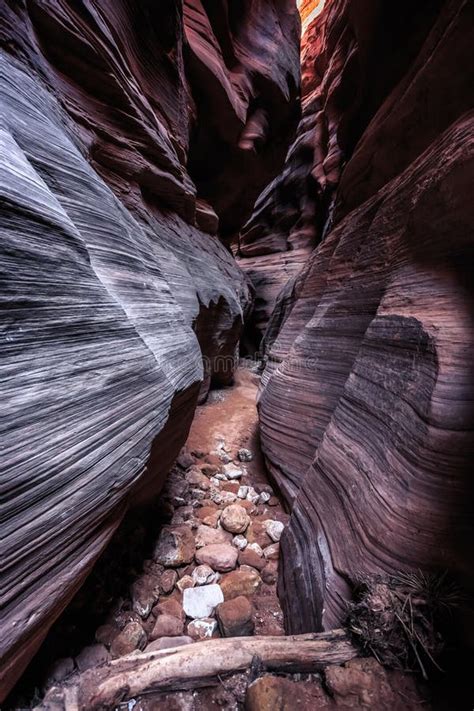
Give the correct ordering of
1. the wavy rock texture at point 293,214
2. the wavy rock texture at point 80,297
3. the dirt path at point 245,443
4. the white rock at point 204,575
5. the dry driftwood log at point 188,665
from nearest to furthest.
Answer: the wavy rock texture at point 80,297
the dry driftwood log at point 188,665
the dirt path at point 245,443
the white rock at point 204,575
the wavy rock texture at point 293,214

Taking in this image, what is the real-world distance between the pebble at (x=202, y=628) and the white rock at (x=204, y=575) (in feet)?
0.80

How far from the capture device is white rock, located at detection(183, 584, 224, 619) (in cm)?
176

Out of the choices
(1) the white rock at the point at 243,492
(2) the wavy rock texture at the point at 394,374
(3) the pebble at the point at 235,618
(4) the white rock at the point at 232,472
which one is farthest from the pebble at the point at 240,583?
(4) the white rock at the point at 232,472

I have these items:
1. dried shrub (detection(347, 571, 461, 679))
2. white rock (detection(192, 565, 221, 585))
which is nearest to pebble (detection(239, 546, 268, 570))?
white rock (detection(192, 565, 221, 585))

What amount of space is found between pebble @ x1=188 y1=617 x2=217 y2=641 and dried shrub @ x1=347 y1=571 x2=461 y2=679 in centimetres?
93

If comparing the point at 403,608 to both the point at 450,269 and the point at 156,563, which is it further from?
the point at 450,269

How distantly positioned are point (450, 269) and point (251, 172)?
797cm

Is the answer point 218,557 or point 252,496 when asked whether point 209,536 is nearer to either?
point 218,557

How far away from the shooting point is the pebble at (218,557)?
209cm

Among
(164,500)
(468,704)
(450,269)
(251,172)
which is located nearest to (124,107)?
(450,269)

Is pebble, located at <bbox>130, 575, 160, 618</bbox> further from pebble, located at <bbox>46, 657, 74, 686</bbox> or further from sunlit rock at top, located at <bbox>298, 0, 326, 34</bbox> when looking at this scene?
sunlit rock at top, located at <bbox>298, 0, 326, 34</bbox>

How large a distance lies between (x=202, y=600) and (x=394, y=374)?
223 cm

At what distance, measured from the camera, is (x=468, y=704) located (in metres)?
1.05

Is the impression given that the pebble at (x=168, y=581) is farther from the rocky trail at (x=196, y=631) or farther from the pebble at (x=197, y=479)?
the pebble at (x=197, y=479)
